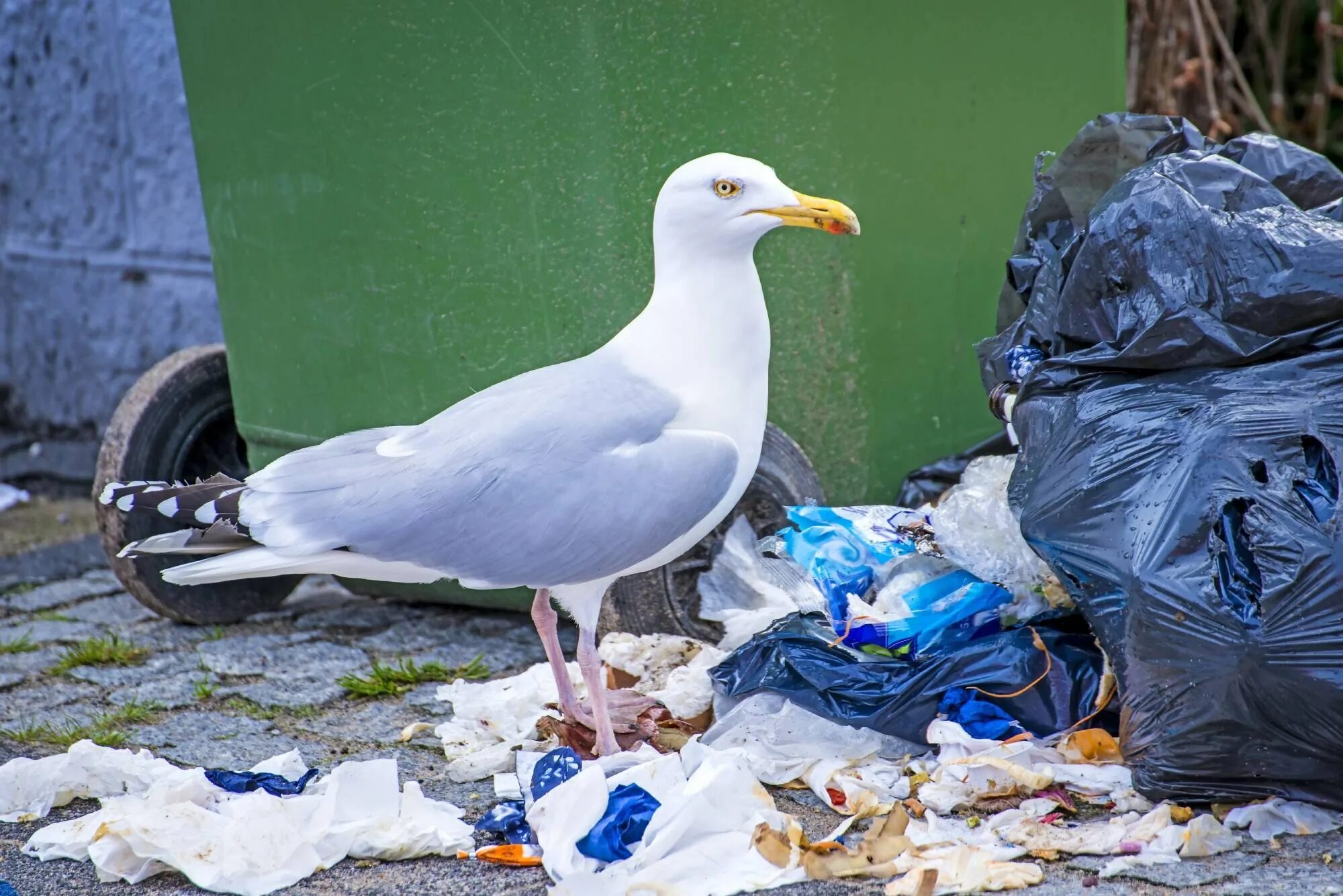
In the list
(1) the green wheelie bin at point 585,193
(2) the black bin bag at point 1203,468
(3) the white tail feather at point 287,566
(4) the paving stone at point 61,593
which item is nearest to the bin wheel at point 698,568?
(1) the green wheelie bin at point 585,193

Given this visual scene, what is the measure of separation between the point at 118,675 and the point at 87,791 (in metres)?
0.85

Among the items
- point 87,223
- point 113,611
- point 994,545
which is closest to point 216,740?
point 113,611

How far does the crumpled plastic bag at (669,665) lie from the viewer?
2732 mm

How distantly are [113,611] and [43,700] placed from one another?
2.64 ft

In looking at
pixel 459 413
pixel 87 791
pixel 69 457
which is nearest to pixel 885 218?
pixel 459 413

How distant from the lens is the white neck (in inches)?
96.0

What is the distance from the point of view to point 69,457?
5.80 m

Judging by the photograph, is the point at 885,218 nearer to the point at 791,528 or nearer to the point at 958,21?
the point at 958,21

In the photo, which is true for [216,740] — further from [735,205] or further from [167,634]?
[735,205]

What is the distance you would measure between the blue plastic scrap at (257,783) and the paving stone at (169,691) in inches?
25.8

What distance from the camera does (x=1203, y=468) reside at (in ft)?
7.08

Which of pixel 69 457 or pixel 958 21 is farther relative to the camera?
pixel 69 457

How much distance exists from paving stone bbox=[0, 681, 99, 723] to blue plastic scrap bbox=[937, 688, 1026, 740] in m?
1.84

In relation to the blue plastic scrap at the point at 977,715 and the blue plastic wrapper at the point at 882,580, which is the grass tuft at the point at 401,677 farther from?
the blue plastic scrap at the point at 977,715
